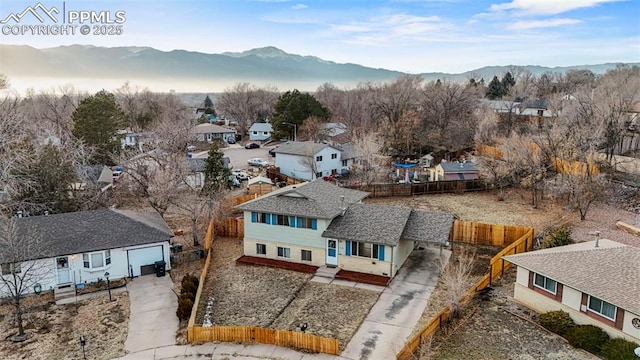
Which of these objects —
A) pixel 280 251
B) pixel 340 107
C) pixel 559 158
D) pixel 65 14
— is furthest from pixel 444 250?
pixel 340 107

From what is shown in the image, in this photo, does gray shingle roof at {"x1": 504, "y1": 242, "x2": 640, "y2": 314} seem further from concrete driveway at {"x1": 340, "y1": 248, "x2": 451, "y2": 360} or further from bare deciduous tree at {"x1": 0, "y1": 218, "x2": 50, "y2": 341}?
bare deciduous tree at {"x1": 0, "y1": 218, "x2": 50, "y2": 341}

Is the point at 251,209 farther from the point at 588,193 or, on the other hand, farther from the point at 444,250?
the point at 588,193

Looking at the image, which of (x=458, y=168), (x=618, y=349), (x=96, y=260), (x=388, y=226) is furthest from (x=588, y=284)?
(x=458, y=168)

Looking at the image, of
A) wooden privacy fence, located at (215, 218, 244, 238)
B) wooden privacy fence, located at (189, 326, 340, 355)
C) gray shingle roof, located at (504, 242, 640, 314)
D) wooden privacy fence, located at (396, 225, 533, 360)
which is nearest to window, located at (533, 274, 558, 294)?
gray shingle roof, located at (504, 242, 640, 314)

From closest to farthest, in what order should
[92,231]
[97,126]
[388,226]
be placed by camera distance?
[92,231]
[388,226]
[97,126]

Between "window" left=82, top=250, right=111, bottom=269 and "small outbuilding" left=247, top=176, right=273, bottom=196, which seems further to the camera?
"small outbuilding" left=247, top=176, right=273, bottom=196

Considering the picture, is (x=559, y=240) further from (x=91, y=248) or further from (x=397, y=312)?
(x=91, y=248)
